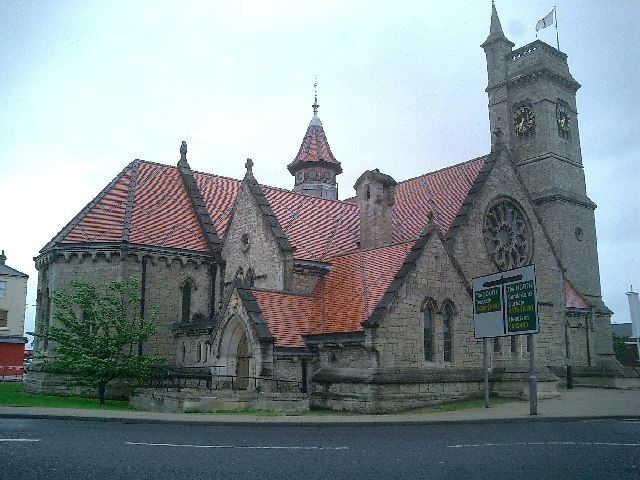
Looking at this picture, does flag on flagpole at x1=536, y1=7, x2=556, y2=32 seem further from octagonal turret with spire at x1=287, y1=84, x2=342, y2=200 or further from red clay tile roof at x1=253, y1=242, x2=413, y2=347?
red clay tile roof at x1=253, y1=242, x2=413, y2=347

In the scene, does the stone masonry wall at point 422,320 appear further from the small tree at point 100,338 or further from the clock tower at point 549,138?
the clock tower at point 549,138

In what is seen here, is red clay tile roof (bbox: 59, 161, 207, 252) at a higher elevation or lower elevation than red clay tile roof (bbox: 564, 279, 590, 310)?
higher

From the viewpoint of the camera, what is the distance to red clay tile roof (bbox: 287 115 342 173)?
177ft

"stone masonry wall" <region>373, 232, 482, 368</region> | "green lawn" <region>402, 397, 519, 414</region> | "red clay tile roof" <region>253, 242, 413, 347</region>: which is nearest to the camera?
"green lawn" <region>402, 397, 519, 414</region>

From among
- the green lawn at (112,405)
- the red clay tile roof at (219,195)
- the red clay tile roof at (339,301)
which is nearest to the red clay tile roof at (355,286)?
the red clay tile roof at (339,301)

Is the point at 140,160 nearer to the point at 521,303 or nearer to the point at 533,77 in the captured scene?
the point at 521,303

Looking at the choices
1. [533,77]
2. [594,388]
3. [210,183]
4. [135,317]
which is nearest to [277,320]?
[135,317]

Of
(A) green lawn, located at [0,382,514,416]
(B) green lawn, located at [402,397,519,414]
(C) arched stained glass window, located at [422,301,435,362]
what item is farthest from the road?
(C) arched stained glass window, located at [422,301,435,362]

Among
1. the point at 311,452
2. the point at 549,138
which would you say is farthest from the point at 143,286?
the point at 549,138

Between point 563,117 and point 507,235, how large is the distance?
103 feet

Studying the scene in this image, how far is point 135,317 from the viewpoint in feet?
93.1

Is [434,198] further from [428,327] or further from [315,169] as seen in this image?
[315,169]

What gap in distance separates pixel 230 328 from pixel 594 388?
22355 mm

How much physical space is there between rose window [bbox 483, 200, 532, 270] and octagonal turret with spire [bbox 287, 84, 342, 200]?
920 inches
